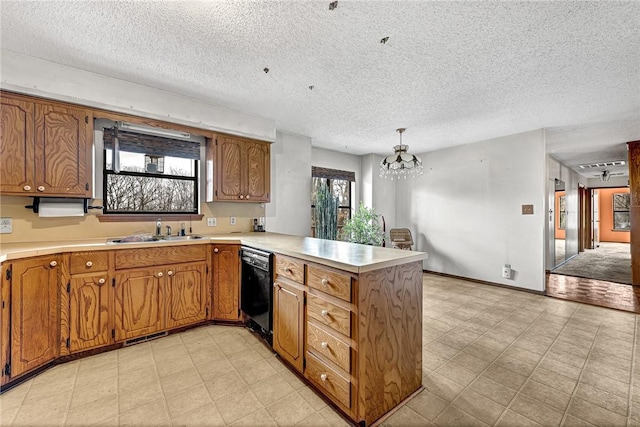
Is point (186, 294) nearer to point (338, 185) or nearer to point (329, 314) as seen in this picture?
point (329, 314)

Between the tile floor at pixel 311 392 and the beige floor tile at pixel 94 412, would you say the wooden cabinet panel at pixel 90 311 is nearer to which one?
the tile floor at pixel 311 392

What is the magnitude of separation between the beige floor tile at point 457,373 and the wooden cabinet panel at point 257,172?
267 centimetres

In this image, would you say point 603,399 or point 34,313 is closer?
point 603,399

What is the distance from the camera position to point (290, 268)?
6.73ft

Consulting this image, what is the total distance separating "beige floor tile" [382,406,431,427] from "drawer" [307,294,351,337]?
572 millimetres

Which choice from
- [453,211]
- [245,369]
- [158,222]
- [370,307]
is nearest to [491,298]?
[453,211]

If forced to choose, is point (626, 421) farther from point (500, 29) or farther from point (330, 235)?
point (330, 235)

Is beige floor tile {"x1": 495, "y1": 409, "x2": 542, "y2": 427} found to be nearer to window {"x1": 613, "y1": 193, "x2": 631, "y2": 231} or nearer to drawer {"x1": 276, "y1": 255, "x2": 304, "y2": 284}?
drawer {"x1": 276, "y1": 255, "x2": 304, "y2": 284}

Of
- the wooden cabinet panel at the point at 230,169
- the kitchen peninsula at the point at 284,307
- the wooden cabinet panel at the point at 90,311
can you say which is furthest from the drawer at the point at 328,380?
the wooden cabinet panel at the point at 230,169

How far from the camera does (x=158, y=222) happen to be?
3.01 meters

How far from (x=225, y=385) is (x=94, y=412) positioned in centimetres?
75

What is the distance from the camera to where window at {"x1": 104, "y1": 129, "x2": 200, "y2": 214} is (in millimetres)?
2828

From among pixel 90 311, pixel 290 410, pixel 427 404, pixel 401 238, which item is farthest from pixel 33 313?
pixel 401 238

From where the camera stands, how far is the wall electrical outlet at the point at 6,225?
2279 millimetres
